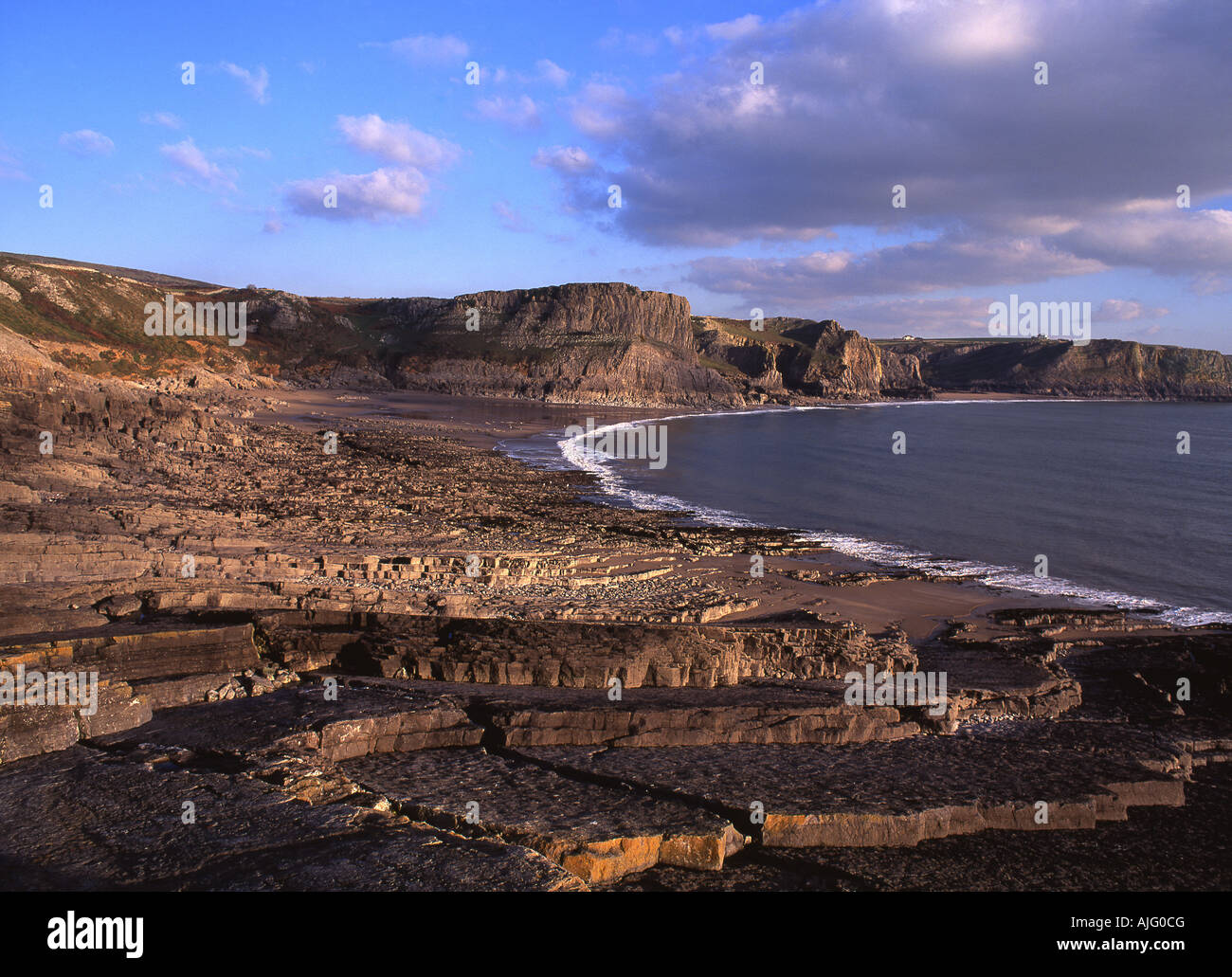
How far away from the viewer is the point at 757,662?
11688 millimetres

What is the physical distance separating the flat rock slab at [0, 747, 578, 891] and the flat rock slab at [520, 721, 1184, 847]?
1.98 metres

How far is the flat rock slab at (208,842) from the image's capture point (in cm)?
455

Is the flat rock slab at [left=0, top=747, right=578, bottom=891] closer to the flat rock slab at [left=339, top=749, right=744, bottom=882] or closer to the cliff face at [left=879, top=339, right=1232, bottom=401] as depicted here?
the flat rock slab at [left=339, top=749, right=744, bottom=882]

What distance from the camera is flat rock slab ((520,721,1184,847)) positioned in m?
6.36

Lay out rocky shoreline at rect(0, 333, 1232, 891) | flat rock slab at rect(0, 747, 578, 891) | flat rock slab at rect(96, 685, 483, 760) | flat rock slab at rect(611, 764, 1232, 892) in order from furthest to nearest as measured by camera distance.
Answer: flat rock slab at rect(96, 685, 483, 760)
flat rock slab at rect(611, 764, 1232, 892)
rocky shoreline at rect(0, 333, 1232, 891)
flat rock slab at rect(0, 747, 578, 891)

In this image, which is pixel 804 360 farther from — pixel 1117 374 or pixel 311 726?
pixel 311 726

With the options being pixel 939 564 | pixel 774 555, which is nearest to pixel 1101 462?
pixel 939 564

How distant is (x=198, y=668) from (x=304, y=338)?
102m

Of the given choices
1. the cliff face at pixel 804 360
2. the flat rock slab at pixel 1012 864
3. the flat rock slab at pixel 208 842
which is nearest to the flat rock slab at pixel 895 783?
the flat rock slab at pixel 1012 864

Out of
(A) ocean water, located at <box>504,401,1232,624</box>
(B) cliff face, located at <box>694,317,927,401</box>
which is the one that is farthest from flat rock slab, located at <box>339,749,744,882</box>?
(B) cliff face, located at <box>694,317,927,401</box>

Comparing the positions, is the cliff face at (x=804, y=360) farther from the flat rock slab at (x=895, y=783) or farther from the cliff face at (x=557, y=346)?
the flat rock slab at (x=895, y=783)

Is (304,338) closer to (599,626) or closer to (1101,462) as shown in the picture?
(1101,462)

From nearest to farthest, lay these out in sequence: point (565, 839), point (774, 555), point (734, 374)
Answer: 1. point (565, 839)
2. point (774, 555)
3. point (734, 374)

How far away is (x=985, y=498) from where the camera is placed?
37969 millimetres
